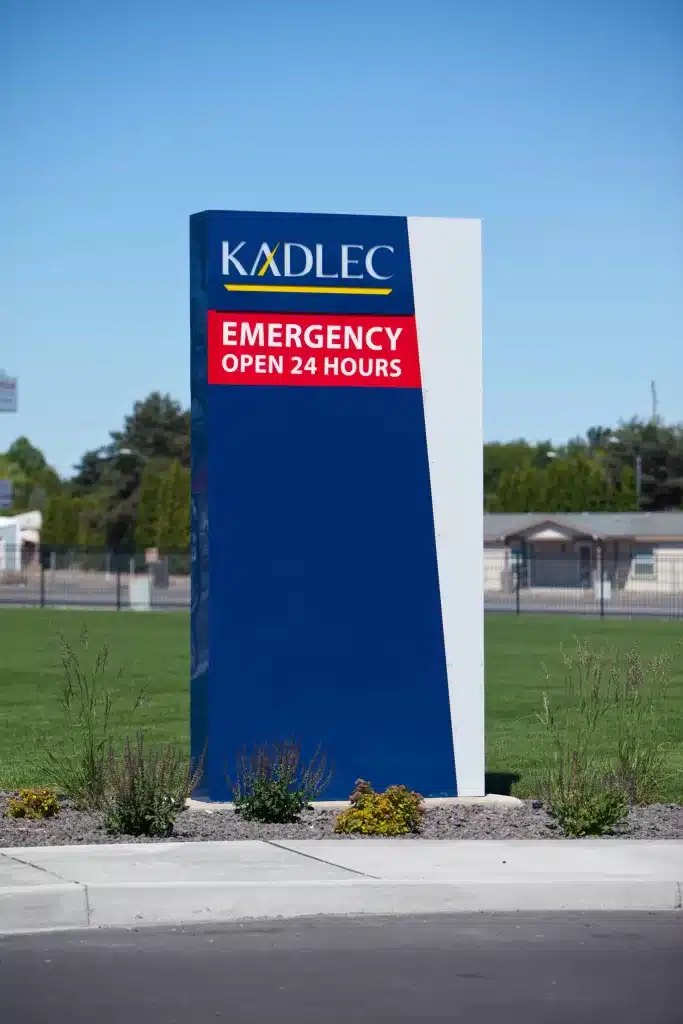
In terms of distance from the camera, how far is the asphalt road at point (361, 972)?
7.06 meters

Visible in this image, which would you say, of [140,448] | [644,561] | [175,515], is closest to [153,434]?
[140,448]

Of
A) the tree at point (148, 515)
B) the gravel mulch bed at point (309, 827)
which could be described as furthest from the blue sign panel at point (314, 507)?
the tree at point (148, 515)

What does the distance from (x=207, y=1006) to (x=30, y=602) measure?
59478 mm

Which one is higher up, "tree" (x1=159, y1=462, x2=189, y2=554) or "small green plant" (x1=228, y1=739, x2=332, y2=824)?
"tree" (x1=159, y1=462, x2=189, y2=554)

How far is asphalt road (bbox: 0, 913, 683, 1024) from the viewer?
7059 mm

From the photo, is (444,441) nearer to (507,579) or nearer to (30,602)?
(30,602)

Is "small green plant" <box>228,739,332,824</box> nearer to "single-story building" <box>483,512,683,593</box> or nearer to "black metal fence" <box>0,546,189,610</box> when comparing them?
"black metal fence" <box>0,546,189,610</box>

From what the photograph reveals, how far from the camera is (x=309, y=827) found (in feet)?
38.1

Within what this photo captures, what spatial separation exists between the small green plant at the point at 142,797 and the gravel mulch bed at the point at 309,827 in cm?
10

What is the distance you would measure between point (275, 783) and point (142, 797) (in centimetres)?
109

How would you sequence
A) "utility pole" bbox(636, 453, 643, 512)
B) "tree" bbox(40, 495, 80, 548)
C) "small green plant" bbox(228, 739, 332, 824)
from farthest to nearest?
"tree" bbox(40, 495, 80, 548), "utility pole" bbox(636, 453, 643, 512), "small green plant" bbox(228, 739, 332, 824)

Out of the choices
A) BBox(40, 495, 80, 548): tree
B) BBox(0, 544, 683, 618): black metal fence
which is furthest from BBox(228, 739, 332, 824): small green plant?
BBox(40, 495, 80, 548): tree

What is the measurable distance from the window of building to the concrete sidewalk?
5544 centimetres

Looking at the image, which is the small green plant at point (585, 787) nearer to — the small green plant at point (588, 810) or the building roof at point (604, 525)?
the small green plant at point (588, 810)
